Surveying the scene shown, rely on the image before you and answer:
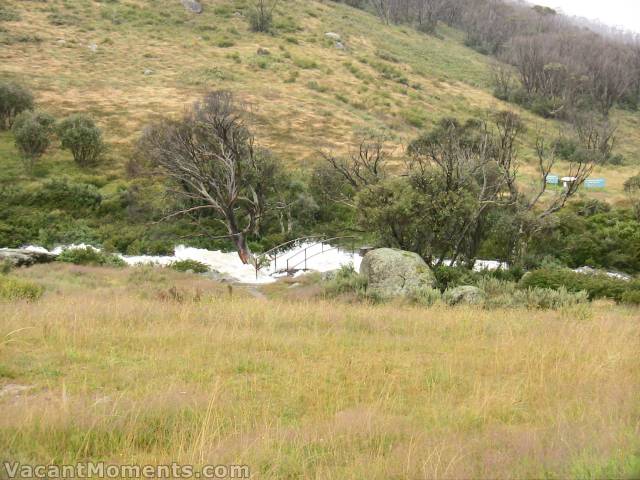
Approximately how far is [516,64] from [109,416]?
3560 inches

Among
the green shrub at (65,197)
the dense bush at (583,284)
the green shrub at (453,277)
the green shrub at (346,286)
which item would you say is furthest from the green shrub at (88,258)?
the dense bush at (583,284)

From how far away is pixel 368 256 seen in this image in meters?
16.2

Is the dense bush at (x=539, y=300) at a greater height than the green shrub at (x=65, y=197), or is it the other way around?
the dense bush at (x=539, y=300)

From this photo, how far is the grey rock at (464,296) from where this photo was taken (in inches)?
492

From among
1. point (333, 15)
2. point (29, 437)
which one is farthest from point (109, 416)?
point (333, 15)

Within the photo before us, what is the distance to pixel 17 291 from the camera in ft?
34.1

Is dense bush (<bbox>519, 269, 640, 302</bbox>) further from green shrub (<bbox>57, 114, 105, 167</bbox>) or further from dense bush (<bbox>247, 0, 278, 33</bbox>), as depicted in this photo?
dense bush (<bbox>247, 0, 278, 33</bbox>)

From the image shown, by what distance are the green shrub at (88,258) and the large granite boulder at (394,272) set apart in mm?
11466

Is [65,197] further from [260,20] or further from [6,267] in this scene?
[260,20]

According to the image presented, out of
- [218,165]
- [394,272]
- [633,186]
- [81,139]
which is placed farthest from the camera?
[81,139]

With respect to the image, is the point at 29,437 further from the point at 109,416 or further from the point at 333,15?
the point at 333,15

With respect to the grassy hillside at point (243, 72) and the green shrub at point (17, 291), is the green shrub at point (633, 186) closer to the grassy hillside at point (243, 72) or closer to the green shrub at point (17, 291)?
the grassy hillside at point (243, 72)

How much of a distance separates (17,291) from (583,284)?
1510 cm

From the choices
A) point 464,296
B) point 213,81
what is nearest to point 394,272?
point 464,296
